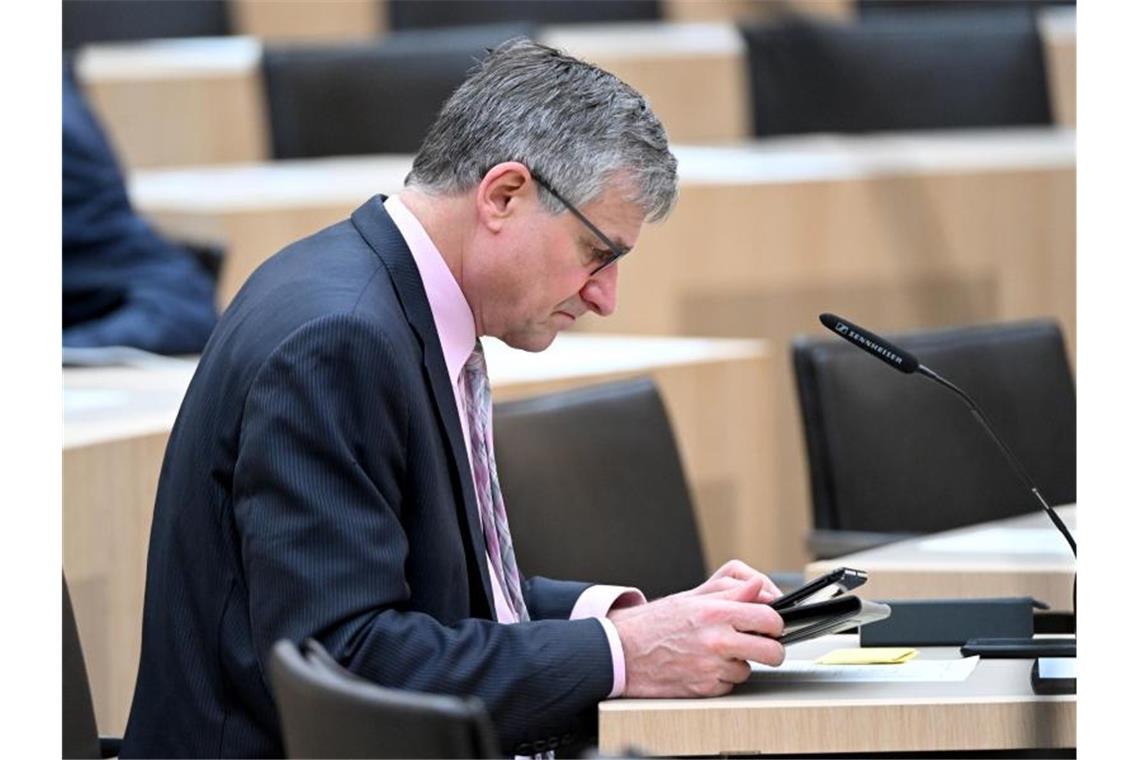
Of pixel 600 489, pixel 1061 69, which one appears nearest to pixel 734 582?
pixel 600 489

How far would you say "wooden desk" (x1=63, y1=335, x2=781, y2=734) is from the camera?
2.49 meters

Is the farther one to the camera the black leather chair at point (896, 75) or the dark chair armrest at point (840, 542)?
the black leather chair at point (896, 75)

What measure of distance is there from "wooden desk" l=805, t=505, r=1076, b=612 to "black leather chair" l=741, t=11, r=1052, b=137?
6.81 feet

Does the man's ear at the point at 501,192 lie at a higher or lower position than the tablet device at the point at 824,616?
higher

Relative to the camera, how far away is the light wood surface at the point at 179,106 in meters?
4.38

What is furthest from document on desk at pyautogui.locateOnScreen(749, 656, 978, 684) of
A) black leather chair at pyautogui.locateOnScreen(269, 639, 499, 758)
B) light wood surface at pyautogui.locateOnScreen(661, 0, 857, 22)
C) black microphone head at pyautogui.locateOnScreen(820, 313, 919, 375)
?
light wood surface at pyautogui.locateOnScreen(661, 0, 857, 22)

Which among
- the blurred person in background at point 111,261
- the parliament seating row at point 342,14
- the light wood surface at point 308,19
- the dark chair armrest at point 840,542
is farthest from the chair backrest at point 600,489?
the light wood surface at point 308,19

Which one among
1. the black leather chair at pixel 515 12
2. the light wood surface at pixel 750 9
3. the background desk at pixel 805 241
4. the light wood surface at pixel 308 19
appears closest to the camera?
the background desk at pixel 805 241

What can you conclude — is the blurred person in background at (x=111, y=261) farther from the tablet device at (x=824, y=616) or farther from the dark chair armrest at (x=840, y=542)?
the tablet device at (x=824, y=616)

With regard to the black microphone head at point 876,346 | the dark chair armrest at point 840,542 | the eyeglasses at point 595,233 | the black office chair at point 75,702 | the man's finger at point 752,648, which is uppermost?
the eyeglasses at point 595,233

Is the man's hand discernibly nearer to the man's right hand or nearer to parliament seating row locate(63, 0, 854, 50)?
the man's right hand

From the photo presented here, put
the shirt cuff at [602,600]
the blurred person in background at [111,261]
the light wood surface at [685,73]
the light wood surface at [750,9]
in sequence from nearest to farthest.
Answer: the shirt cuff at [602,600], the blurred person in background at [111,261], the light wood surface at [685,73], the light wood surface at [750,9]

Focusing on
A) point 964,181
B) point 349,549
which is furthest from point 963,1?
point 349,549

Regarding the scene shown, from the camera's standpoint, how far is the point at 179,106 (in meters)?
4.44
